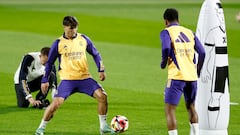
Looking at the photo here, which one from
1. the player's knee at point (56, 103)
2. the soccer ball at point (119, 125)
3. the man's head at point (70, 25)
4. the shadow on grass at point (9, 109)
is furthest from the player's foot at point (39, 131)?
the shadow on grass at point (9, 109)

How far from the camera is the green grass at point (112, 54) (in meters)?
15.9

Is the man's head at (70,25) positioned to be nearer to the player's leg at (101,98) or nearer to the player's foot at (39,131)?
the player's leg at (101,98)

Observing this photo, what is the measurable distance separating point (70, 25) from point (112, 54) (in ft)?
42.9

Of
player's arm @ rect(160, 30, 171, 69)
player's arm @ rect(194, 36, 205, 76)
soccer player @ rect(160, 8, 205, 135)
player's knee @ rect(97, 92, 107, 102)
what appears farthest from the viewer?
player's knee @ rect(97, 92, 107, 102)

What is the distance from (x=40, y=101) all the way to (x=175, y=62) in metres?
5.28

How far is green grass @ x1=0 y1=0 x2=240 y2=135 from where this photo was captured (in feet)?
52.2

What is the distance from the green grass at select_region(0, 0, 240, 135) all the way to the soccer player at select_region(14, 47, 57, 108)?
0.30m

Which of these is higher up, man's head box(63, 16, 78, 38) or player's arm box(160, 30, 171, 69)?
man's head box(63, 16, 78, 38)

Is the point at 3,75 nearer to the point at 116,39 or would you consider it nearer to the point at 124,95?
the point at 124,95

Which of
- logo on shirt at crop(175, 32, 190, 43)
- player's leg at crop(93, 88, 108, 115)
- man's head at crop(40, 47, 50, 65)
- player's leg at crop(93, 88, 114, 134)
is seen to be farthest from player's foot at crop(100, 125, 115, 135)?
logo on shirt at crop(175, 32, 190, 43)

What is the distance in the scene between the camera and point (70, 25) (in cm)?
1402

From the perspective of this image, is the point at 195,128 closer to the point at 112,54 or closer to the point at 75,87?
the point at 75,87

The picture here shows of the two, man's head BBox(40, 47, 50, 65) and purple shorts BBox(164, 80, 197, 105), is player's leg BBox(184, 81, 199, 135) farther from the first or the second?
man's head BBox(40, 47, 50, 65)

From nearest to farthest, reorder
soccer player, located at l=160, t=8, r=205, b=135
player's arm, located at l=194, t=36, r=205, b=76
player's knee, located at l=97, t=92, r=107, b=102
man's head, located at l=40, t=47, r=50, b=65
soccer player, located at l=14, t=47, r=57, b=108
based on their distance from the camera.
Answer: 1. soccer player, located at l=160, t=8, r=205, b=135
2. player's arm, located at l=194, t=36, r=205, b=76
3. player's knee, located at l=97, t=92, r=107, b=102
4. man's head, located at l=40, t=47, r=50, b=65
5. soccer player, located at l=14, t=47, r=57, b=108
